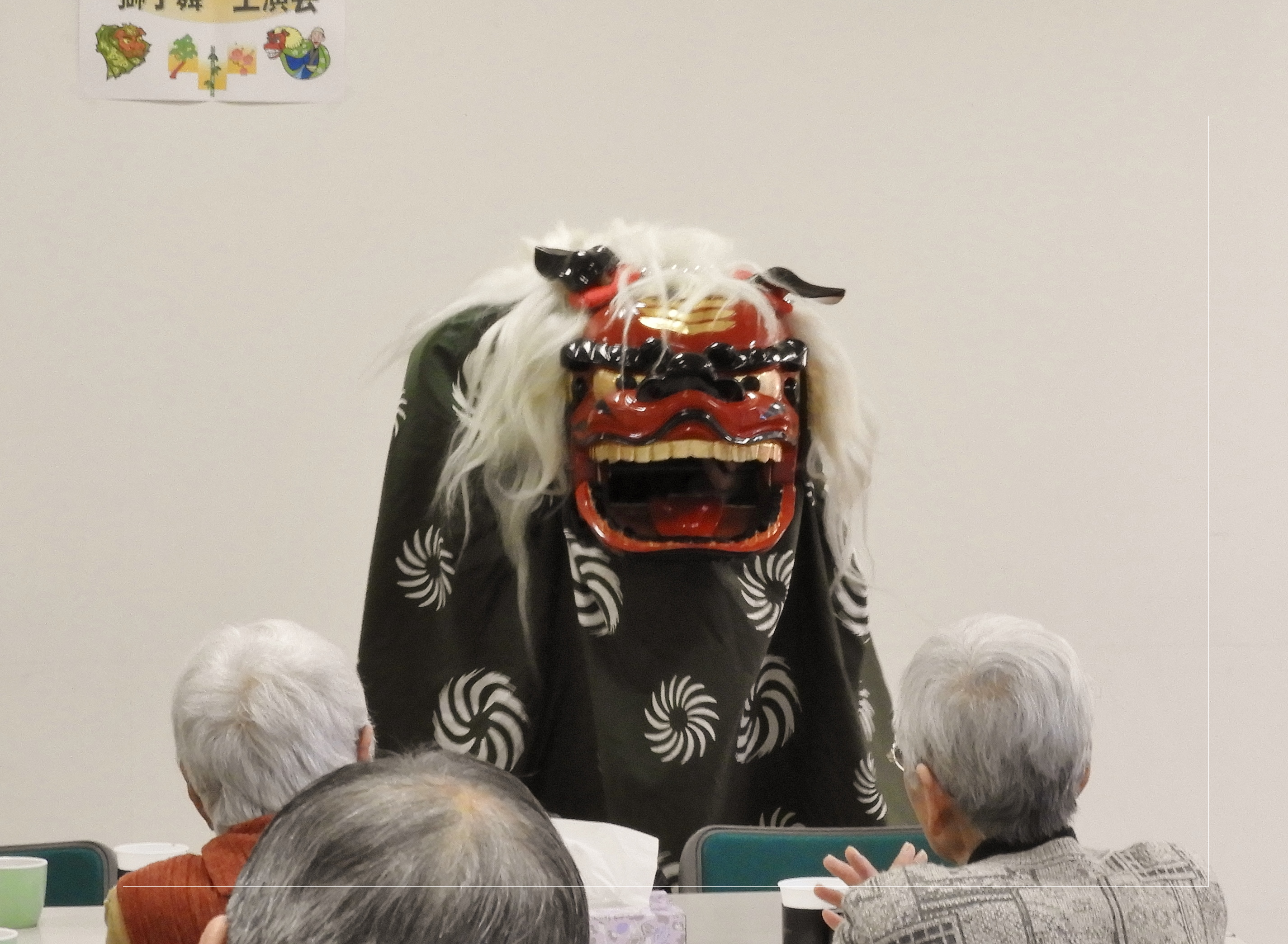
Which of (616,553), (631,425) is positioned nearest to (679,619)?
(616,553)

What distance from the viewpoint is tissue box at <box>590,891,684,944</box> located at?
3.51 feet

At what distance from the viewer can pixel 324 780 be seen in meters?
0.58

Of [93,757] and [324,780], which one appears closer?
[324,780]

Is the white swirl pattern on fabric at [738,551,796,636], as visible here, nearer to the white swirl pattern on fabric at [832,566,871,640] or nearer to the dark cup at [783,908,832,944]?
the white swirl pattern on fabric at [832,566,871,640]

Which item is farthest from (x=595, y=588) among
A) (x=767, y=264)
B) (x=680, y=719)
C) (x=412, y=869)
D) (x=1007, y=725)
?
(x=412, y=869)

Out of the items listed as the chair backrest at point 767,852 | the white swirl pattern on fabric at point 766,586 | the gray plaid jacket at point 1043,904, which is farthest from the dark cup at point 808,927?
the white swirl pattern on fabric at point 766,586

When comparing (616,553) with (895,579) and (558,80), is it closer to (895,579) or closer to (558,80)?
(895,579)

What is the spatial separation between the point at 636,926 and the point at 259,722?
0.33 metres

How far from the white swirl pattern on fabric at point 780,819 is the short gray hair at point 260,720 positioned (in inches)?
27.2

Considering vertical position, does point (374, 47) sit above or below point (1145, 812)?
above

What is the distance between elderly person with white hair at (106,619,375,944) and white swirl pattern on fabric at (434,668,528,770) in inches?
18.1

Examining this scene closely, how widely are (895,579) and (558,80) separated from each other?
2.28 feet

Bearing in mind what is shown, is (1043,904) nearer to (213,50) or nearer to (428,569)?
(428,569)

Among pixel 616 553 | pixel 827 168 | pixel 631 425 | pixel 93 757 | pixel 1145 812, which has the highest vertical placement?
pixel 827 168
